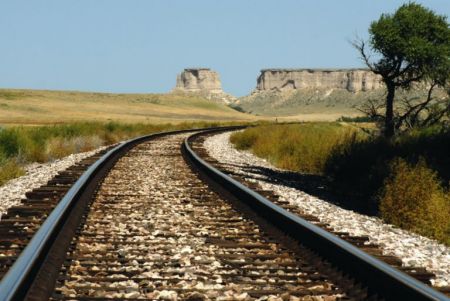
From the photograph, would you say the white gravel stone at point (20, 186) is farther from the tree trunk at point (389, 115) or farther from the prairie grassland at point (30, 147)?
the tree trunk at point (389, 115)

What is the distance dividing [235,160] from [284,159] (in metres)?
1.42

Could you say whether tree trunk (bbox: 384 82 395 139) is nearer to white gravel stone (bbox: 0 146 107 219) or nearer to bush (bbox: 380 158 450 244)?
white gravel stone (bbox: 0 146 107 219)

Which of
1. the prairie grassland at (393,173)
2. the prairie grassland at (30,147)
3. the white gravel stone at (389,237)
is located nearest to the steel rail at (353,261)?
the white gravel stone at (389,237)

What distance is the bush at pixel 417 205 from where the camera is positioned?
901 cm

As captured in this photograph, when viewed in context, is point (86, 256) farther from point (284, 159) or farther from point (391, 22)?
point (391, 22)

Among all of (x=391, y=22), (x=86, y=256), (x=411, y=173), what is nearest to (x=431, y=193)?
(x=411, y=173)

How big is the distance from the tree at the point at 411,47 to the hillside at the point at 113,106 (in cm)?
6438

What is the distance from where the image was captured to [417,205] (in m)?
9.51

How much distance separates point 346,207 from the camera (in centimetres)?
1090

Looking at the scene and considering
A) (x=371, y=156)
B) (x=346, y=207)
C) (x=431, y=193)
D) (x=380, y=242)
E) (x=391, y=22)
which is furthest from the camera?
(x=391, y=22)

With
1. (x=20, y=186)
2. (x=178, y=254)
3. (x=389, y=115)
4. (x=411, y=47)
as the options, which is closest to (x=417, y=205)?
(x=178, y=254)

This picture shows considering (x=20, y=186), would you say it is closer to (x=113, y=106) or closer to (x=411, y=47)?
(x=411, y=47)

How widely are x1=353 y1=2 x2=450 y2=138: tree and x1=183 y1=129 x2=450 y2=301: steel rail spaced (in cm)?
2324

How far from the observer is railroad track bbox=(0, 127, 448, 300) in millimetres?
4605
